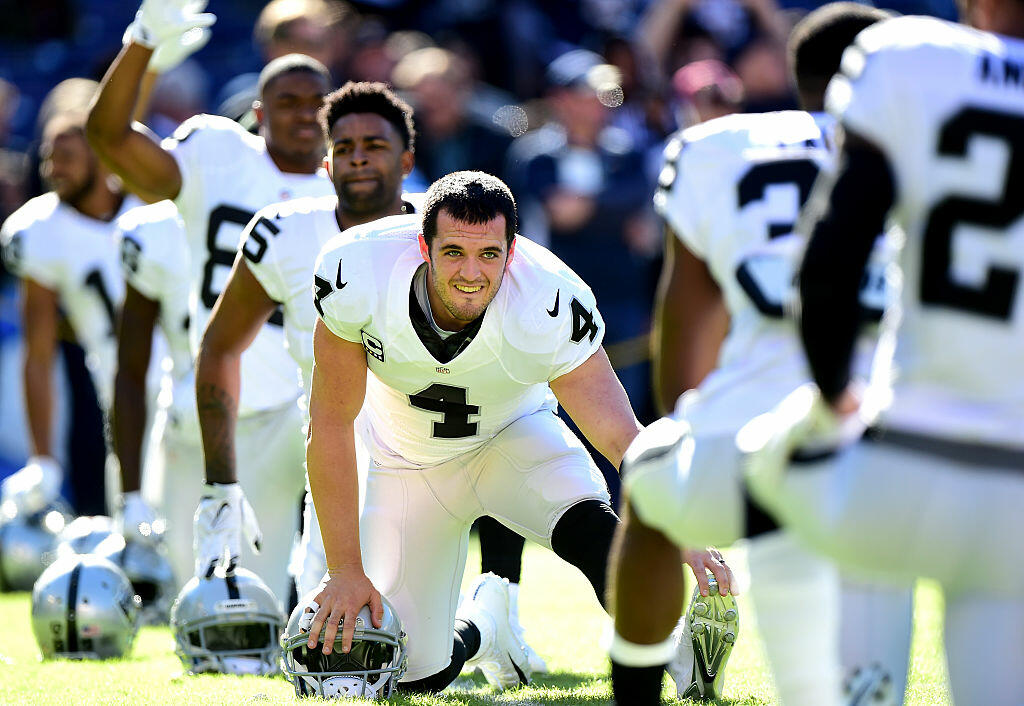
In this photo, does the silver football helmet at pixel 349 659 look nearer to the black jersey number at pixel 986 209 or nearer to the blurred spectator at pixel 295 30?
the black jersey number at pixel 986 209

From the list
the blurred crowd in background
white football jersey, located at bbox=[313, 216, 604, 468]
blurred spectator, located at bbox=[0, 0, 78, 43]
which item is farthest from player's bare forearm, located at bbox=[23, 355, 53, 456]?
blurred spectator, located at bbox=[0, 0, 78, 43]

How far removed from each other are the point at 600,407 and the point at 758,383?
115cm

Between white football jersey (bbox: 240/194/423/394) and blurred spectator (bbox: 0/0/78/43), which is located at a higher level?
blurred spectator (bbox: 0/0/78/43)

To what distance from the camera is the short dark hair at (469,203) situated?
3633 mm

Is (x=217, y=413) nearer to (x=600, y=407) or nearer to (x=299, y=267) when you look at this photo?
(x=299, y=267)

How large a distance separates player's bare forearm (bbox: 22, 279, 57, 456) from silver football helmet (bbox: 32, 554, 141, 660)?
2659mm

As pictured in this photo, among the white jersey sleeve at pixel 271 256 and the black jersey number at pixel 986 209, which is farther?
the white jersey sleeve at pixel 271 256

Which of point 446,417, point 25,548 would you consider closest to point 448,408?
point 446,417

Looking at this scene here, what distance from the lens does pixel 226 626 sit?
14.5 ft

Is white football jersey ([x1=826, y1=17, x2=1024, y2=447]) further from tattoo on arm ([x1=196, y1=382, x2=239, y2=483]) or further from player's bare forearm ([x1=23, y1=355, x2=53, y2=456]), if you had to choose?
player's bare forearm ([x1=23, y1=355, x2=53, y2=456])

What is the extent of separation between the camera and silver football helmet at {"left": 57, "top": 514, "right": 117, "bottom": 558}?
5.99 metres

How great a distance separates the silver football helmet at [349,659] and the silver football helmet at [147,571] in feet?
6.76

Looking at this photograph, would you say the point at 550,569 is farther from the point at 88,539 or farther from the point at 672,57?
the point at 672,57

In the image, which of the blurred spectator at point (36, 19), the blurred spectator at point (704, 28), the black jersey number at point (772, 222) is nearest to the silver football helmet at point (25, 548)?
the blurred spectator at point (704, 28)
